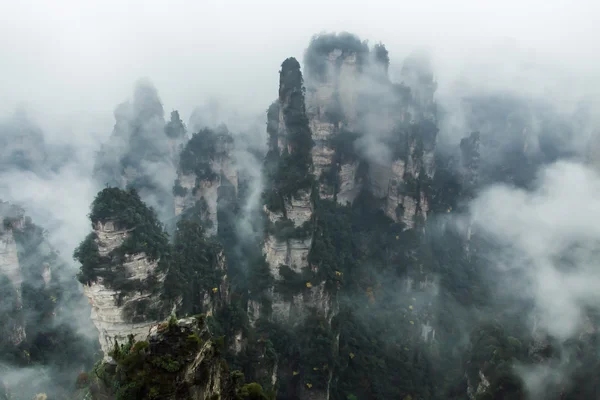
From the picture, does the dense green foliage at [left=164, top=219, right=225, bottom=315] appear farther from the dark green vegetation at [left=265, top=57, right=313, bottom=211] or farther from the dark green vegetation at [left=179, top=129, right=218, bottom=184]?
the dark green vegetation at [left=179, top=129, right=218, bottom=184]

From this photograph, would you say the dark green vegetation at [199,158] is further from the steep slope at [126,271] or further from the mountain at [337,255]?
the steep slope at [126,271]

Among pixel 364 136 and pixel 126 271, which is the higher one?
pixel 364 136

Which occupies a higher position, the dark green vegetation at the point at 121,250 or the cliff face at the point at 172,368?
the dark green vegetation at the point at 121,250

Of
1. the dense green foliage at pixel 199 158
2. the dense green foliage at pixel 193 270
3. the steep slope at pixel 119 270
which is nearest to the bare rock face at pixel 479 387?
the dense green foliage at pixel 193 270

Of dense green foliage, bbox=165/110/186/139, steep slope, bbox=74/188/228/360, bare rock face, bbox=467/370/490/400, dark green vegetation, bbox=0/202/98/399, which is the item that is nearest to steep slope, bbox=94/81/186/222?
dense green foliage, bbox=165/110/186/139

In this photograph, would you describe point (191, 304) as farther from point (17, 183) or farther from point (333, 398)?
point (17, 183)

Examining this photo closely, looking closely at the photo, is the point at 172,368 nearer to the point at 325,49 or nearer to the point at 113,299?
the point at 113,299

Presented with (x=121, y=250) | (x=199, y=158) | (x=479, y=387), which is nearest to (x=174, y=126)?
(x=199, y=158)
